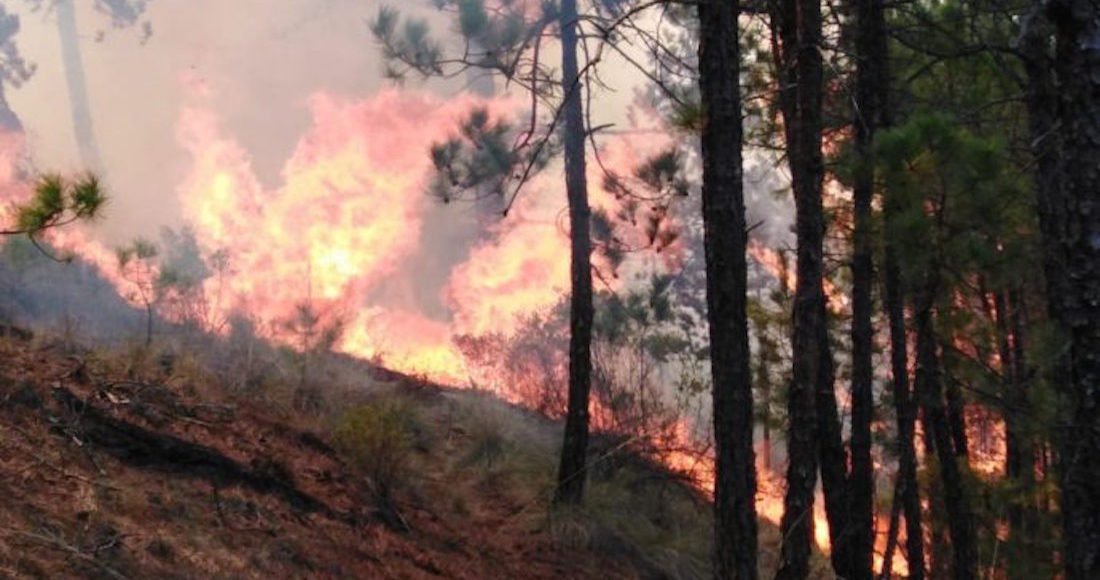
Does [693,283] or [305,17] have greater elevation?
[305,17]

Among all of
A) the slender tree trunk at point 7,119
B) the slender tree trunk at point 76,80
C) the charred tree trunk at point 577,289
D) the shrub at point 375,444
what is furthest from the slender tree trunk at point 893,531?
the slender tree trunk at point 7,119

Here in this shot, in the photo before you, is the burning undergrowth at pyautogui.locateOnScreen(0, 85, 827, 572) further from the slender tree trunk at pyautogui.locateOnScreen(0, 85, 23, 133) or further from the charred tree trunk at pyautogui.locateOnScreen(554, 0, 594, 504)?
the charred tree trunk at pyautogui.locateOnScreen(554, 0, 594, 504)

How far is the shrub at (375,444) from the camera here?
825 centimetres

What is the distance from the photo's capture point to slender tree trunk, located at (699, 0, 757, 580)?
4.84m

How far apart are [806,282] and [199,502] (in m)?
4.60

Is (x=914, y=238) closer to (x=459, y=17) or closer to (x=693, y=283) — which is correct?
(x=459, y=17)

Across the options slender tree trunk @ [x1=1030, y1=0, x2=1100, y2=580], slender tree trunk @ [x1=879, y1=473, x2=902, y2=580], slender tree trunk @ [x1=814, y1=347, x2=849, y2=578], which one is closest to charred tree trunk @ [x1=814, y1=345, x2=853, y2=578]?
slender tree trunk @ [x1=814, y1=347, x2=849, y2=578]

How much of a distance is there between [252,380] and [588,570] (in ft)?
13.9

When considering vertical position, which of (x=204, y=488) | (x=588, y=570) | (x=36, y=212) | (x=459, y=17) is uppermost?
(x=459, y=17)

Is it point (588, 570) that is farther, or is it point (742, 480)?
point (588, 570)

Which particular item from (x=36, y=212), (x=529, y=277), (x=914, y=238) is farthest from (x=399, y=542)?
(x=529, y=277)

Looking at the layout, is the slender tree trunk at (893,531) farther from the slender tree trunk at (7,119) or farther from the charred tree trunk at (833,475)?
the slender tree trunk at (7,119)

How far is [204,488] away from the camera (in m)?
6.32

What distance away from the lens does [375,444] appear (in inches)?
324
